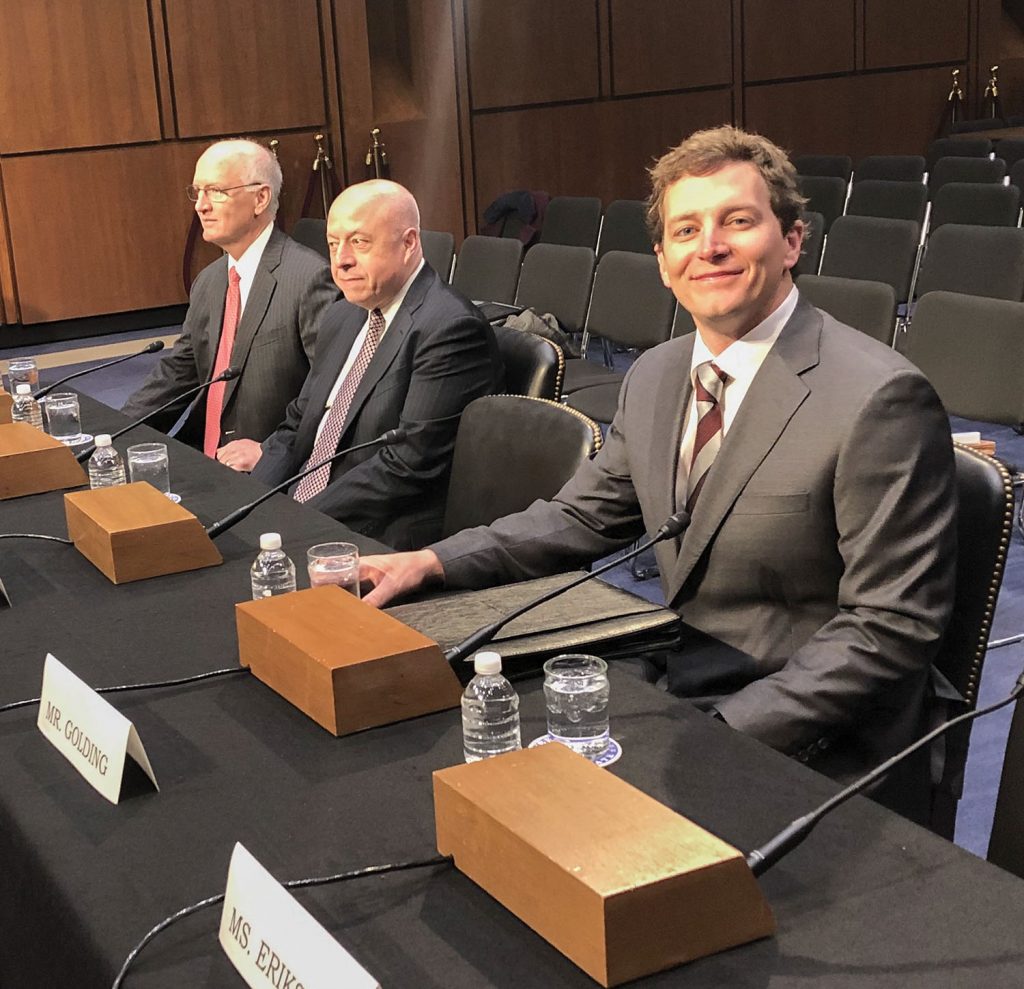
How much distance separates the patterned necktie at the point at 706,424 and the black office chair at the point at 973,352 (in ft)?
6.46

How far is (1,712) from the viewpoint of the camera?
1802 millimetres

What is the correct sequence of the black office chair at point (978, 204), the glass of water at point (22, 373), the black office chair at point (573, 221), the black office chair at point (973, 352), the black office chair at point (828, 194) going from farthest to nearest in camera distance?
1. the black office chair at point (828, 194)
2. the black office chair at point (573, 221)
3. the black office chair at point (978, 204)
4. the black office chair at point (973, 352)
5. the glass of water at point (22, 373)

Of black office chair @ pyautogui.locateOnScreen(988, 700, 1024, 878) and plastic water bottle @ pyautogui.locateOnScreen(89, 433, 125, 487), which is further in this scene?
plastic water bottle @ pyautogui.locateOnScreen(89, 433, 125, 487)

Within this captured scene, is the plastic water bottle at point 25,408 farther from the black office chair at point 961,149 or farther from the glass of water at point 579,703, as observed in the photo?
the black office chair at point 961,149

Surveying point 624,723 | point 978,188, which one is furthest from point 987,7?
point 624,723

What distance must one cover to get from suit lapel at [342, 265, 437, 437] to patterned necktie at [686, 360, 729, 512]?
140 cm

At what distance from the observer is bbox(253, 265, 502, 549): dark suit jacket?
3.32m

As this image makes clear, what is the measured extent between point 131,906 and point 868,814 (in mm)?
706

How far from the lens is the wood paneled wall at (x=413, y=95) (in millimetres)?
8773

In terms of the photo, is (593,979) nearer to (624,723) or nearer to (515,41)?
(624,723)

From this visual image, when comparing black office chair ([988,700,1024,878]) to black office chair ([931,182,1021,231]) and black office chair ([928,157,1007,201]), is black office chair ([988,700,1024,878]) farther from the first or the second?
black office chair ([928,157,1007,201])

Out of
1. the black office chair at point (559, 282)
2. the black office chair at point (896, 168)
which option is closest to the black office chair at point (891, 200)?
the black office chair at point (896, 168)

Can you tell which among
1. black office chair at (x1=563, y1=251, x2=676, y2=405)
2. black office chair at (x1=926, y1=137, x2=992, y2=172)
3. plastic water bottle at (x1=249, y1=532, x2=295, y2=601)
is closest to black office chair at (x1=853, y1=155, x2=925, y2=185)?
black office chair at (x1=926, y1=137, x2=992, y2=172)

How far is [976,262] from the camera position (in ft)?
17.2
